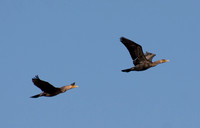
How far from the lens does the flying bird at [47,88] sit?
35.5m

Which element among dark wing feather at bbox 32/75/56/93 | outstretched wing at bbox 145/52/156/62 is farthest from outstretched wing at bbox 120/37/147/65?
dark wing feather at bbox 32/75/56/93

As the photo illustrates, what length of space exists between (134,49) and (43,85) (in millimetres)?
7468

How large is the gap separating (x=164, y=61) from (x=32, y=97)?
1063cm

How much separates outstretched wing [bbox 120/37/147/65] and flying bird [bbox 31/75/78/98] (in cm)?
490

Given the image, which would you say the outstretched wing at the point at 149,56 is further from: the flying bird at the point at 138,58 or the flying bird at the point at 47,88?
the flying bird at the point at 47,88

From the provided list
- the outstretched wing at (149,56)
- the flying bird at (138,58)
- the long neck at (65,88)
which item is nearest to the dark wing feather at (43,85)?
the long neck at (65,88)

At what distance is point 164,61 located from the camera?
40250mm

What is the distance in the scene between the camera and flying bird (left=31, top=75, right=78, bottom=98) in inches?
1398

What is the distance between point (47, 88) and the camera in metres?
36.2

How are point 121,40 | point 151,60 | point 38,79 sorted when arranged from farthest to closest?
point 151,60 < point 121,40 < point 38,79

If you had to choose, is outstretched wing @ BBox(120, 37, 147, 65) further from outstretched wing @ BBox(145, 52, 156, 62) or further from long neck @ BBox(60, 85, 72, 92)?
long neck @ BBox(60, 85, 72, 92)

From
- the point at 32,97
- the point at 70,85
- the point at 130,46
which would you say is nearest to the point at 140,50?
the point at 130,46

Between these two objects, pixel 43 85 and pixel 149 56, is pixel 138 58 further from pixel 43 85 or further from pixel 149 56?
pixel 43 85

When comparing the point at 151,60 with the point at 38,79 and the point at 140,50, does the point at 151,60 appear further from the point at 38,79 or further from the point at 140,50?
the point at 38,79
